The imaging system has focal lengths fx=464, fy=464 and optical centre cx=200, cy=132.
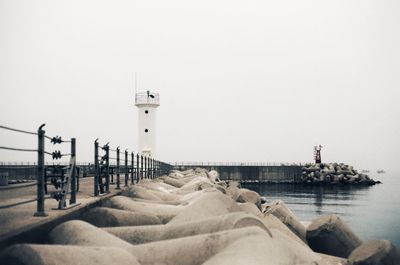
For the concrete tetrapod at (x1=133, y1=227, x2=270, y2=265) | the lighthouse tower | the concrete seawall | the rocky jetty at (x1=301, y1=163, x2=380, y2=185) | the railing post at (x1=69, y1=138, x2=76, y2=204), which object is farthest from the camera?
the rocky jetty at (x1=301, y1=163, x2=380, y2=185)

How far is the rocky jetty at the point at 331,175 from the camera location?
54.1 metres

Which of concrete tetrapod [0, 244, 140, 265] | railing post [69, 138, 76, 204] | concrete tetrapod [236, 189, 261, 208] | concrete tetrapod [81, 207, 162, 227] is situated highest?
railing post [69, 138, 76, 204]

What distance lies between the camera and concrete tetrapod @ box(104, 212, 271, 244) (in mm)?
3761

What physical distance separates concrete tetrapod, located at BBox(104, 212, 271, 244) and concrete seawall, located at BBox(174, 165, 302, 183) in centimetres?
4594

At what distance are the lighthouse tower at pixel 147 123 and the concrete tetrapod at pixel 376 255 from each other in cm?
2428

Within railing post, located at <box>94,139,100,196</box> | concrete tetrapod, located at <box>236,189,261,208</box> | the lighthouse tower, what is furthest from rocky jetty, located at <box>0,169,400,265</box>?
the lighthouse tower

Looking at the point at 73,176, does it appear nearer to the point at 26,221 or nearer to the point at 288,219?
the point at 26,221

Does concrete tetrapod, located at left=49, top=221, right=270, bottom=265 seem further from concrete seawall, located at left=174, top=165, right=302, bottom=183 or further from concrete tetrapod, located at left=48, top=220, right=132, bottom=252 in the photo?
concrete seawall, located at left=174, top=165, right=302, bottom=183

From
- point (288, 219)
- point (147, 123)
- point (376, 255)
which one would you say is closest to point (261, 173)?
point (147, 123)

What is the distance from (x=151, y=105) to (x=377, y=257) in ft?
86.1

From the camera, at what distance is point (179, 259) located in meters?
3.30

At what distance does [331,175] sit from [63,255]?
2146 inches

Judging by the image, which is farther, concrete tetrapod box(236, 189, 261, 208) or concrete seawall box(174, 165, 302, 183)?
concrete seawall box(174, 165, 302, 183)

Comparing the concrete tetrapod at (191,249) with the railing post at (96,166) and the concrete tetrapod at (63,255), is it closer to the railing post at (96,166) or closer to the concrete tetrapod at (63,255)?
the concrete tetrapod at (63,255)
